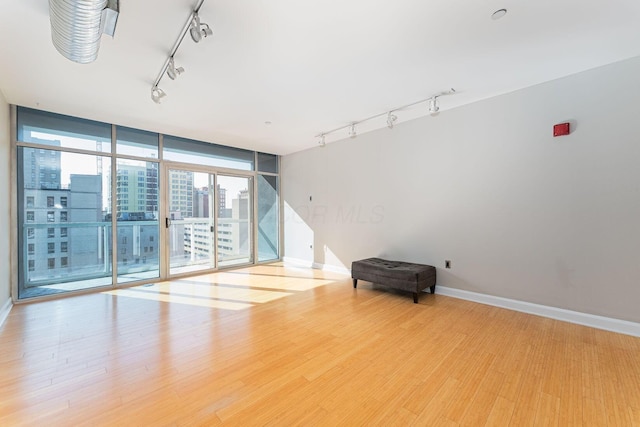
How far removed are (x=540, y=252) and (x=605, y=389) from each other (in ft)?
5.47

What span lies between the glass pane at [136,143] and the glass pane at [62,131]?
15cm

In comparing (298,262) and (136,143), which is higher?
(136,143)

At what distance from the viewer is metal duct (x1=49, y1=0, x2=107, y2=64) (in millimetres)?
1627

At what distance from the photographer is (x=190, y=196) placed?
17.5 ft

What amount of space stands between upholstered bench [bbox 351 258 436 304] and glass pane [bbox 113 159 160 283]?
3773 mm

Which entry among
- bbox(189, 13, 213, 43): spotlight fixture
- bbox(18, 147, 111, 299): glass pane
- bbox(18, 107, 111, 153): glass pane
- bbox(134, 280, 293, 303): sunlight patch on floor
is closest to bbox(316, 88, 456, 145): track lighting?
bbox(189, 13, 213, 43): spotlight fixture

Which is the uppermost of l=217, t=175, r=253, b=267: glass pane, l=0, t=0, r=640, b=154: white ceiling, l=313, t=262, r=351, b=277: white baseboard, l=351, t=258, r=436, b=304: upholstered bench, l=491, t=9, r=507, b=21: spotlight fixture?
l=0, t=0, r=640, b=154: white ceiling

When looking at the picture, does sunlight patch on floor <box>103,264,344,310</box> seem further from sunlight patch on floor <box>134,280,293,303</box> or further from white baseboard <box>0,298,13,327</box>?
white baseboard <box>0,298,13,327</box>

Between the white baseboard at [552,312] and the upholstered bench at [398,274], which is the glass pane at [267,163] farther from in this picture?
the white baseboard at [552,312]

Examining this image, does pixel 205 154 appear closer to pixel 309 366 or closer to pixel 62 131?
pixel 62 131

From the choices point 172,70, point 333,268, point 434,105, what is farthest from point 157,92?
point 333,268

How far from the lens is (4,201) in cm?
338

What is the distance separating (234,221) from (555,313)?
18.6 feet

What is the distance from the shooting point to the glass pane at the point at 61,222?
3795 millimetres
